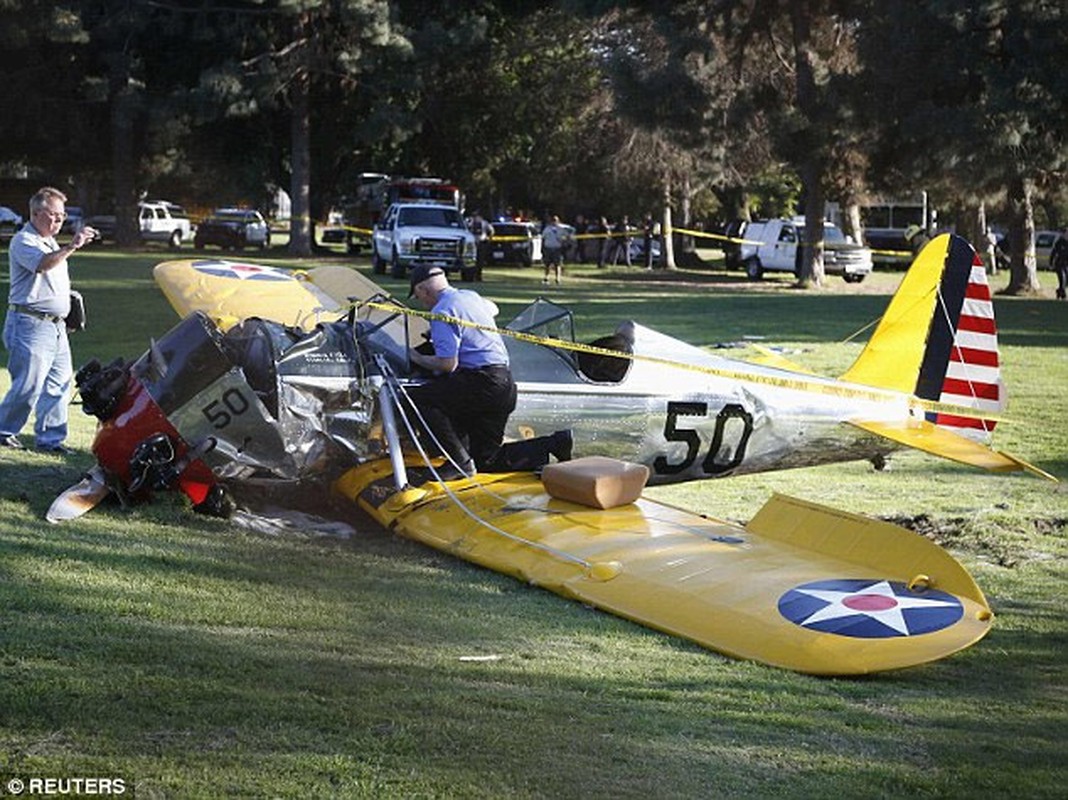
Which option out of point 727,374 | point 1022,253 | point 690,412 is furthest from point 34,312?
point 1022,253

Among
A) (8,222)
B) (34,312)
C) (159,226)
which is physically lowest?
(34,312)

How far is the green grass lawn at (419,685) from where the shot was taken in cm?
494

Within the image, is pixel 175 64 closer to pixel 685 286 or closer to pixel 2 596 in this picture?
pixel 685 286

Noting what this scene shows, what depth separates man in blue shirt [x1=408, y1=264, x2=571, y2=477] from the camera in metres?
9.30

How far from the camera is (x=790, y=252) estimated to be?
5094 cm

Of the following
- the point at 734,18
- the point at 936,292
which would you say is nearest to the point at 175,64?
the point at 734,18

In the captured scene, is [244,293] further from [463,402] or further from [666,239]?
[666,239]

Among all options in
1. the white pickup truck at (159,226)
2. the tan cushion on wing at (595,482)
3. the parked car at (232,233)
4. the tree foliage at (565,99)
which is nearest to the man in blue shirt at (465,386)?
the tan cushion on wing at (595,482)

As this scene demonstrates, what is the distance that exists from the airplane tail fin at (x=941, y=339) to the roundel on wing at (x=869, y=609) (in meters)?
4.50

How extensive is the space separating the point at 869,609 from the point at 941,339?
17.3ft

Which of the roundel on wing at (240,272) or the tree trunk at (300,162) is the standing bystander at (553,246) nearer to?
the tree trunk at (300,162)

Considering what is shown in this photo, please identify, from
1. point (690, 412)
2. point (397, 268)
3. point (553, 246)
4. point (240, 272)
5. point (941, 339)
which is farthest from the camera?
point (553, 246)

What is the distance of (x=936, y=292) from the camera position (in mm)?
11609

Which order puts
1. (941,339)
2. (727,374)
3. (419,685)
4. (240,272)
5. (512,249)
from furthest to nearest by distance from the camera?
(512,249) → (240,272) → (941,339) → (727,374) → (419,685)
